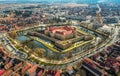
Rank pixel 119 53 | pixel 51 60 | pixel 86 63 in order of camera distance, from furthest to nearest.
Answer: pixel 119 53 → pixel 51 60 → pixel 86 63

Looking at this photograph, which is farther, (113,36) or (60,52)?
(113,36)

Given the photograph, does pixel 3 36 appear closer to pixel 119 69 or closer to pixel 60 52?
pixel 60 52

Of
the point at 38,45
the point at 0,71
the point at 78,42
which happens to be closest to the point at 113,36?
the point at 78,42

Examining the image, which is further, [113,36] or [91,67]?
[113,36]

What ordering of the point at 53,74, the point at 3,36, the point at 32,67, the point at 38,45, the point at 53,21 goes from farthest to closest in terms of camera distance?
the point at 53,21 → the point at 3,36 → the point at 38,45 → the point at 32,67 → the point at 53,74

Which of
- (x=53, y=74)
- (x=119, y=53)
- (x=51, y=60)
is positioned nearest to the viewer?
(x=53, y=74)

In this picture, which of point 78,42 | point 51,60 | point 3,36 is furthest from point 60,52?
point 3,36

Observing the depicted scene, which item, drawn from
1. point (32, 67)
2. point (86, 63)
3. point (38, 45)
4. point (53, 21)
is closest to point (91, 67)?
point (86, 63)

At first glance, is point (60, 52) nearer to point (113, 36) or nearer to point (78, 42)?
point (78, 42)

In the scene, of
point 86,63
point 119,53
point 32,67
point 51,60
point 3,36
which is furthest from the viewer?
point 3,36
